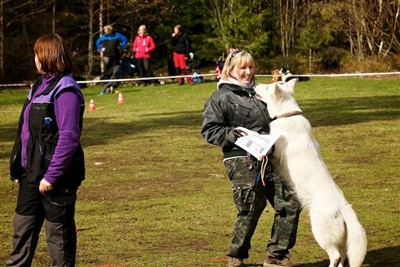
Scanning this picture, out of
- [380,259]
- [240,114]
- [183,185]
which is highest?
[240,114]

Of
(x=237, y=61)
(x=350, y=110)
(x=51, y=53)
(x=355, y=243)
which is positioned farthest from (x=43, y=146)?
(x=350, y=110)

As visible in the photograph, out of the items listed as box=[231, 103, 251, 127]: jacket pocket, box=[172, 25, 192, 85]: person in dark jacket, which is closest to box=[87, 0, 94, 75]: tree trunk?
box=[172, 25, 192, 85]: person in dark jacket

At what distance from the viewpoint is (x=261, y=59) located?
37.8 metres

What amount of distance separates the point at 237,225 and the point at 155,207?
10.8ft

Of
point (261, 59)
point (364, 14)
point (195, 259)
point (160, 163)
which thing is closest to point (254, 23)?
point (261, 59)

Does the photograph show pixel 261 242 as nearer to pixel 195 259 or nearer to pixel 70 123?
pixel 195 259

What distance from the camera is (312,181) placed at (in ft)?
24.0

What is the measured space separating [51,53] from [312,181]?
2.32 m

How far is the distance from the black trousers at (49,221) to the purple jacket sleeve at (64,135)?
0.18 metres

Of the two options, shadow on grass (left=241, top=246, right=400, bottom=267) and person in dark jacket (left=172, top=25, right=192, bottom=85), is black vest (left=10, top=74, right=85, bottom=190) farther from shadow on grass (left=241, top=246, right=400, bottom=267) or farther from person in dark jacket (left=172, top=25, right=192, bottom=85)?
person in dark jacket (left=172, top=25, right=192, bottom=85)

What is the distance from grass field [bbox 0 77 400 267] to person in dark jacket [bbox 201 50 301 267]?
602mm

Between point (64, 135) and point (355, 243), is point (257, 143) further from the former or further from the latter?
point (64, 135)

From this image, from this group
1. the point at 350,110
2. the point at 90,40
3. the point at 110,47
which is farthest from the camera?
the point at 90,40

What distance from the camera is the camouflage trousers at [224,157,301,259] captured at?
293 inches
